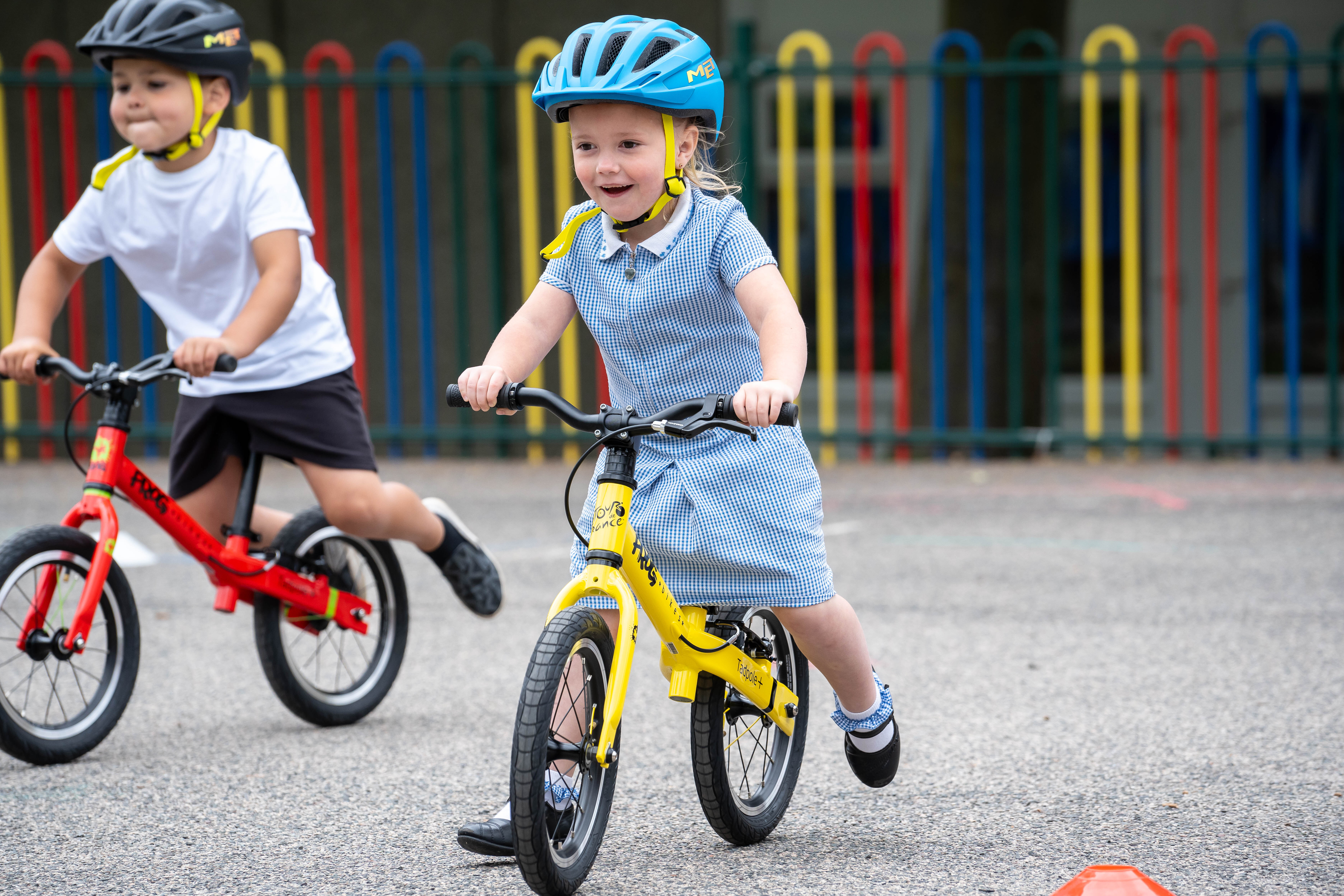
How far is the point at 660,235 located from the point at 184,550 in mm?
1690

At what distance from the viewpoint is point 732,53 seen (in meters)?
8.38

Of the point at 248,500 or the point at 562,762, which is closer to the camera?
the point at 562,762

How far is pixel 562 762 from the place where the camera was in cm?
276

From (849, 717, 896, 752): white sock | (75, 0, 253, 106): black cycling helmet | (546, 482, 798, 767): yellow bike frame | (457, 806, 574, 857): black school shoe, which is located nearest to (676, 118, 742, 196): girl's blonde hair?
(546, 482, 798, 767): yellow bike frame

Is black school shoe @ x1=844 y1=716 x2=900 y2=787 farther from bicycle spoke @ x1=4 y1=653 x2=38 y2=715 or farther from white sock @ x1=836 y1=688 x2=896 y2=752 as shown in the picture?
bicycle spoke @ x1=4 y1=653 x2=38 y2=715

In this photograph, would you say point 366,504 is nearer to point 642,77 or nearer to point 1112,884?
point 642,77

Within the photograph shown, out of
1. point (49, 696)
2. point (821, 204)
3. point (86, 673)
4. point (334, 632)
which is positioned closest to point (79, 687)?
point (86, 673)

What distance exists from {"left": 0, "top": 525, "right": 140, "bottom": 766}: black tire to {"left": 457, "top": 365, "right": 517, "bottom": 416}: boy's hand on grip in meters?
1.35

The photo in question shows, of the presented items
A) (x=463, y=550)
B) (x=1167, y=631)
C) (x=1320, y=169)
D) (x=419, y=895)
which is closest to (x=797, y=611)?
(x=419, y=895)

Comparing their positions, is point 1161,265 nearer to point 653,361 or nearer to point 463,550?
point 463,550

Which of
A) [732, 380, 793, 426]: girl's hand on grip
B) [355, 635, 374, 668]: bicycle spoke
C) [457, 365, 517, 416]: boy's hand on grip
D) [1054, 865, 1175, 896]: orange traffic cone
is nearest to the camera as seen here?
[1054, 865, 1175, 896]: orange traffic cone

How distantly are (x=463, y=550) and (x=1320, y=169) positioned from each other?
30.6 feet

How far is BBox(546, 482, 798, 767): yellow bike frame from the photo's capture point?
2.71 meters

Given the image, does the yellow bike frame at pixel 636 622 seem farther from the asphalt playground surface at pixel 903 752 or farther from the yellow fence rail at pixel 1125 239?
the yellow fence rail at pixel 1125 239
